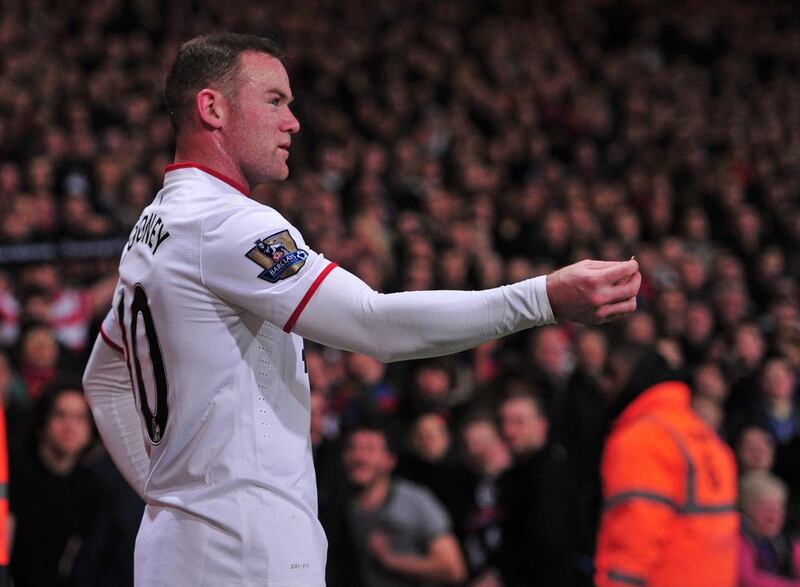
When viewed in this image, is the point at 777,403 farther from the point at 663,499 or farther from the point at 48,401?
the point at 48,401

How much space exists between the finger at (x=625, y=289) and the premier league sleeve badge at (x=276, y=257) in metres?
0.57

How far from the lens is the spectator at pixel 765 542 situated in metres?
5.72

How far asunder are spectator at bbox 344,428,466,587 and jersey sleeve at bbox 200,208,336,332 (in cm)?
341

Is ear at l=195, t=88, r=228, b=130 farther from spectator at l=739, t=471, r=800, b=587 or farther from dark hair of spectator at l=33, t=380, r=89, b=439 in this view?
spectator at l=739, t=471, r=800, b=587

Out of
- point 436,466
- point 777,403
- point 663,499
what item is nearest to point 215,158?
point 663,499

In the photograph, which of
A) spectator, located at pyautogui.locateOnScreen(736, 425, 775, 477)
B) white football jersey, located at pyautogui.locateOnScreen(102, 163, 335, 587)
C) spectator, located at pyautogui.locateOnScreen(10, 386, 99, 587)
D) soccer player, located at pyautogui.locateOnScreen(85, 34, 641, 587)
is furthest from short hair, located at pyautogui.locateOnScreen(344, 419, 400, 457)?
white football jersey, located at pyautogui.locateOnScreen(102, 163, 335, 587)

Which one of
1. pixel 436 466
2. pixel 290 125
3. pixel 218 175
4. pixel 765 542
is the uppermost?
pixel 290 125

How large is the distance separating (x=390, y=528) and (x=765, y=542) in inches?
70.5

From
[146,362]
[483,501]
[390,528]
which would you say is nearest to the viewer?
[146,362]

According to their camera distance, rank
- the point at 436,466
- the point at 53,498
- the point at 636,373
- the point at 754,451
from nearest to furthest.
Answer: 1. the point at 636,373
2. the point at 53,498
3. the point at 436,466
4. the point at 754,451

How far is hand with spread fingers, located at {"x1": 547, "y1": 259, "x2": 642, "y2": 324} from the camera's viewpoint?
7.10ft

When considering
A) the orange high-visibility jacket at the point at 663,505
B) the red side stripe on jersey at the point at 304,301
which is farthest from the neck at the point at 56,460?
the red side stripe on jersey at the point at 304,301

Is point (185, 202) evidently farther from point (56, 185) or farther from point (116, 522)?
point (56, 185)

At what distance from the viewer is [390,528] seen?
5652 millimetres
